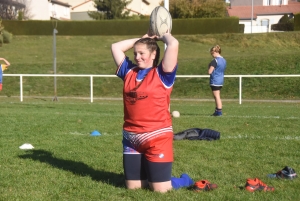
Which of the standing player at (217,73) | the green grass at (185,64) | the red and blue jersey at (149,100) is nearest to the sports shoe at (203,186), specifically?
the red and blue jersey at (149,100)

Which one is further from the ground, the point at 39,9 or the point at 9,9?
the point at 39,9

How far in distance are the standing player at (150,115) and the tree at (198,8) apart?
2140 inches

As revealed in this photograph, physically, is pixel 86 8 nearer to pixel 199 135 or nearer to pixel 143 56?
pixel 199 135

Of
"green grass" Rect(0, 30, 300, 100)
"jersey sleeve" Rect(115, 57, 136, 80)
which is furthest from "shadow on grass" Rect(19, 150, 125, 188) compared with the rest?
"green grass" Rect(0, 30, 300, 100)

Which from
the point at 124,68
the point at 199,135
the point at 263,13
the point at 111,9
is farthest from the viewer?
the point at 263,13

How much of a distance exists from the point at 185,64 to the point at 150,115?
1045 inches

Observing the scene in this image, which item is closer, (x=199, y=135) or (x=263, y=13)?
(x=199, y=135)

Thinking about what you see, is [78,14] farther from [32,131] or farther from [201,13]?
[32,131]

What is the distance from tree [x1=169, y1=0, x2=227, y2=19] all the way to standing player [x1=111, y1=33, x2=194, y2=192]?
54344mm

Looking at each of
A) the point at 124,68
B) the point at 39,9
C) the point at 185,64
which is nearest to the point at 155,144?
the point at 124,68

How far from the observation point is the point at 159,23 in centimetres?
607

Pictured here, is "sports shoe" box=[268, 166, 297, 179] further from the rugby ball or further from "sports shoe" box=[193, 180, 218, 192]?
the rugby ball

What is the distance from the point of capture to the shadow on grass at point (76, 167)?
618 centimetres

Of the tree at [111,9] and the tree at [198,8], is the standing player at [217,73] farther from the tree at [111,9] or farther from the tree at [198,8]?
the tree at [111,9]
